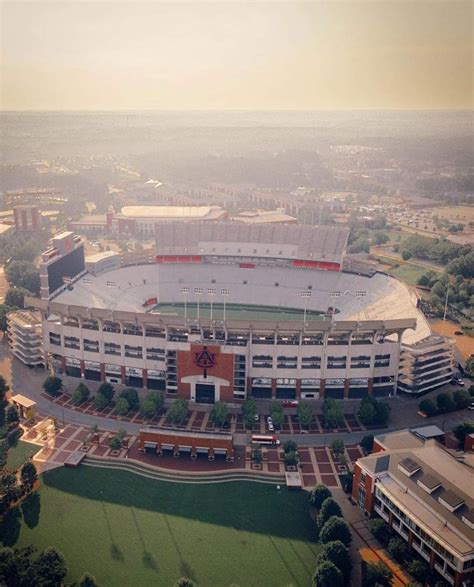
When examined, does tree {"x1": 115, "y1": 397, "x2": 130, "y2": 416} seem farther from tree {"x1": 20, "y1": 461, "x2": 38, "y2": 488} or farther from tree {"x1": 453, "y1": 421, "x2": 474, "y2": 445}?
tree {"x1": 453, "y1": 421, "x2": 474, "y2": 445}

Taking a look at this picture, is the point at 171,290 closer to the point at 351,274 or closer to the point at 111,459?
the point at 351,274

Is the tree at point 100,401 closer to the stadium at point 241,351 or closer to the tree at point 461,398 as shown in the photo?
the stadium at point 241,351

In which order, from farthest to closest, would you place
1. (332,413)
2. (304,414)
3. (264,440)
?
(332,413) → (304,414) → (264,440)

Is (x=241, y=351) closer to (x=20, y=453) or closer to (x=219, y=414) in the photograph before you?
(x=219, y=414)

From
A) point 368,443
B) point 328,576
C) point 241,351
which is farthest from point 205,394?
point 328,576

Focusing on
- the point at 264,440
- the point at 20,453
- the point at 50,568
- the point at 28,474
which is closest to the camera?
the point at 50,568

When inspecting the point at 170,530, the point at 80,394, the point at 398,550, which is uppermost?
the point at 80,394

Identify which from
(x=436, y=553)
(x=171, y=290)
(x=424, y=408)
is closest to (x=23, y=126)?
(x=171, y=290)
